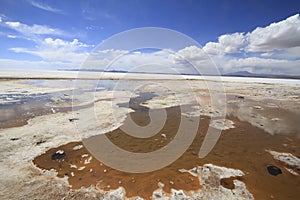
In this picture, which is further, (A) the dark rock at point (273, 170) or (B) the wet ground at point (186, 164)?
(A) the dark rock at point (273, 170)

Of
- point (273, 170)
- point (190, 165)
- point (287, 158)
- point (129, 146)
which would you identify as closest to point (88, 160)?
point (129, 146)

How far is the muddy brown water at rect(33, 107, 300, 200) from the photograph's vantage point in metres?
4.88

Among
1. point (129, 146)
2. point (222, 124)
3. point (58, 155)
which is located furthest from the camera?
point (222, 124)

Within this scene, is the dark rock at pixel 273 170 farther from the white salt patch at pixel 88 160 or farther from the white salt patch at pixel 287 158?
the white salt patch at pixel 88 160

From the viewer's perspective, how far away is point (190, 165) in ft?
19.8

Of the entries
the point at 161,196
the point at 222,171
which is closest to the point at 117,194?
the point at 161,196

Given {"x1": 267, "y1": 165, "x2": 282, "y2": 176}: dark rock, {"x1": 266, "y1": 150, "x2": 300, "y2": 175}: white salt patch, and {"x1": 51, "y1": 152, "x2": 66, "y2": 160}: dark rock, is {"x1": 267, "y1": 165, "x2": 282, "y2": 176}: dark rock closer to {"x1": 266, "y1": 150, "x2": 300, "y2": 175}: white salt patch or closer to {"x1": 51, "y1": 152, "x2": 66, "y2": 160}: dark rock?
{"x1": 266, "y1": 150, "x2": 300, "y2": 175}: white salt patch

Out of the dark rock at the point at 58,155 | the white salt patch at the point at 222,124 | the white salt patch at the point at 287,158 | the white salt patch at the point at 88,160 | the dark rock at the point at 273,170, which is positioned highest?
the white salt patch at the point at 222,124

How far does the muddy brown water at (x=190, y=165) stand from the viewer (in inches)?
192

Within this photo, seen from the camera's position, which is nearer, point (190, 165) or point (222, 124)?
point (190, 165)

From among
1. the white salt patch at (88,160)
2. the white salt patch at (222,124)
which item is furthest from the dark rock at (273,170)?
the white salt patch at (88,160)

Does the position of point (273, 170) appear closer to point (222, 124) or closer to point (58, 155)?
point (222, 124)

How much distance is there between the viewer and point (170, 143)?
25.6 feet

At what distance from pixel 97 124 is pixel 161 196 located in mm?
6281
